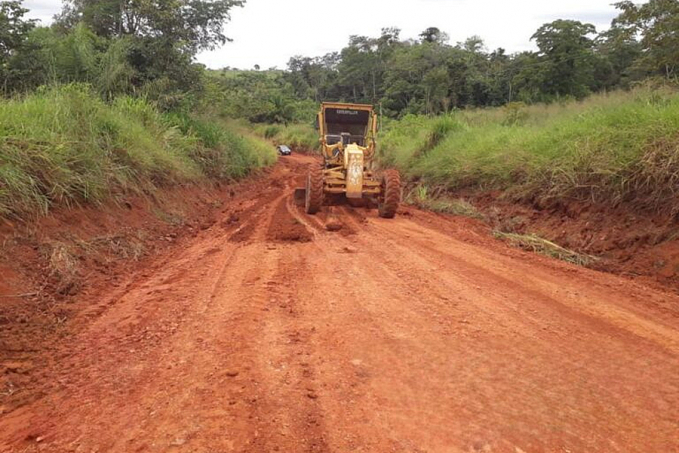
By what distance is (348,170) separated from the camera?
1038 cm

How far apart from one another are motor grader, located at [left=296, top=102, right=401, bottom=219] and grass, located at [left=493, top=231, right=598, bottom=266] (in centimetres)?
259

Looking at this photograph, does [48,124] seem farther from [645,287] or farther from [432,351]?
[645,287]

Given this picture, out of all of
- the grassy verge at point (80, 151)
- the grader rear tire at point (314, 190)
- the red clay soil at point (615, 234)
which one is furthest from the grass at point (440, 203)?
the grassy verge at point (80, 151)

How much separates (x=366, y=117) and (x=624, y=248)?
7.89 metres

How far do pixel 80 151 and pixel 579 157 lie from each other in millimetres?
8235

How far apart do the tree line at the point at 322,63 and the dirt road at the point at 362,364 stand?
8548 millimetres

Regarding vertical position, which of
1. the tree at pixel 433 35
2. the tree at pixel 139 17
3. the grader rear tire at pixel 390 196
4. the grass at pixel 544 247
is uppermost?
the tree at pixel 433 35

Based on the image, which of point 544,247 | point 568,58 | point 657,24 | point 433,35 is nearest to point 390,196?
point 544,247

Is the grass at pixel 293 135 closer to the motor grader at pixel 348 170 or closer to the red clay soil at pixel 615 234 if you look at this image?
the motor grader at pixel 348 170

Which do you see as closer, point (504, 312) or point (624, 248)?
point (504, 312)

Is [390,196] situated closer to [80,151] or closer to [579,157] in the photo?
[579,157]

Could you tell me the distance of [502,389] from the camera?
3.16m

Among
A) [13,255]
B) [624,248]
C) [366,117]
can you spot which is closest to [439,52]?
[366,117]

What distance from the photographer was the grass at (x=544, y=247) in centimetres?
705
